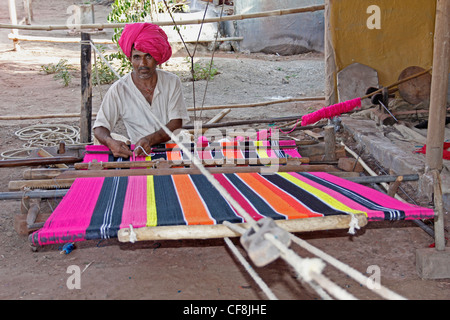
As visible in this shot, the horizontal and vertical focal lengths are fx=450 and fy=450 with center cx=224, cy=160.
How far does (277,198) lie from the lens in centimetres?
205

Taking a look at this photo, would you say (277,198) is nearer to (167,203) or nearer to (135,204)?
(167,203)

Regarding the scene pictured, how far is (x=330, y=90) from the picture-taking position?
191 inches

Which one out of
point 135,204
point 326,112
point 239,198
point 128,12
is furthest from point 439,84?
point 128,12

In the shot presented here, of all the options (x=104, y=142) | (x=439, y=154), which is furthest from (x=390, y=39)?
(x=104, y=142)

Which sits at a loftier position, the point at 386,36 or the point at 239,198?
the point at 386,36

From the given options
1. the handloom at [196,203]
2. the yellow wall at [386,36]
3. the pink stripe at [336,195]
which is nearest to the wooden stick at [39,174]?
the handloom at [196,203]

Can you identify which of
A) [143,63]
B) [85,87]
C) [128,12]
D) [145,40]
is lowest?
[85,87]

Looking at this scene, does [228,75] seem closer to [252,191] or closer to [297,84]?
[297,84]

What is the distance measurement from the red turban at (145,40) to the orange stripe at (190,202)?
1119mm

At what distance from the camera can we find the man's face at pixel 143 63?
126 inches

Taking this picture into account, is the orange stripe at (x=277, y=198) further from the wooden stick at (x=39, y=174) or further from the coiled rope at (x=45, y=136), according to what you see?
the coiled rope at (x=45, y=136)

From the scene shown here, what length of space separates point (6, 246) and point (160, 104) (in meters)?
1.44

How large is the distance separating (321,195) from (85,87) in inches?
98.8

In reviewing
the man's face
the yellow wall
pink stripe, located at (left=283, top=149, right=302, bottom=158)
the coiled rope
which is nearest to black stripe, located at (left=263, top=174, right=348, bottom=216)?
pink stripe, located at (left=283, top=149, right=302, bottom=158)
